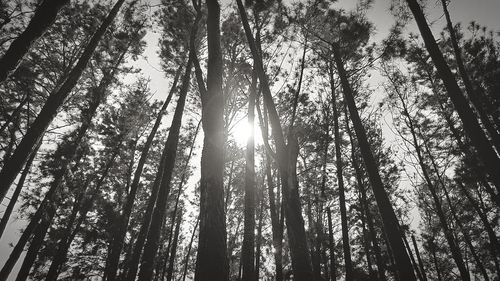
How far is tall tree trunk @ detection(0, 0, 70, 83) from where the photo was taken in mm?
5379

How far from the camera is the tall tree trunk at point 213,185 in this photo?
3121 millimetres

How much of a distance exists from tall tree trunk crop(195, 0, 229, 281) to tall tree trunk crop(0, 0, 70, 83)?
3.98m

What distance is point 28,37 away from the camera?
566 cm

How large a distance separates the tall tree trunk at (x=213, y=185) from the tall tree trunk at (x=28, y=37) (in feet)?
13.1

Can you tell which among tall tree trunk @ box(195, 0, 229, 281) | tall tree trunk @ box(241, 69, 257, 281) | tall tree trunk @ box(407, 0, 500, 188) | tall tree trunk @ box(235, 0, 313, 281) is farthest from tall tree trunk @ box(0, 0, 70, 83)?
tall tree trunk @ box(407, 0, 500, 188)

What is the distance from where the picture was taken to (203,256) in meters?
3.15

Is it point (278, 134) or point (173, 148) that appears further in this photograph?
point (173, 148)

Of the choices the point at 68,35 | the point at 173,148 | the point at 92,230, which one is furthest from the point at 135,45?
the point at 92,230

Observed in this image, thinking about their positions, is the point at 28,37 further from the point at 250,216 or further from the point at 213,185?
the point at 250,216

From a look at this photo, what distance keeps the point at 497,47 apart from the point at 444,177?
28.4 ft

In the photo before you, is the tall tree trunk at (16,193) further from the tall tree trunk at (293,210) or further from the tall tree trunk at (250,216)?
the tall tree trunk at (293,210)

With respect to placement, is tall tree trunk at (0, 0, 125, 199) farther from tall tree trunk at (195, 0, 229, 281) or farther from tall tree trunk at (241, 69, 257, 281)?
tall tree trunk at (241, 69, 257, 281)

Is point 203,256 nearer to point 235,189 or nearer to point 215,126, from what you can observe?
point 215,126

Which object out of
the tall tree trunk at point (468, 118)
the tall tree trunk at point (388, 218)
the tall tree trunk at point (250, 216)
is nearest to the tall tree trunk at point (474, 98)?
the tall tree trunk at point (468, 118)
